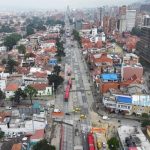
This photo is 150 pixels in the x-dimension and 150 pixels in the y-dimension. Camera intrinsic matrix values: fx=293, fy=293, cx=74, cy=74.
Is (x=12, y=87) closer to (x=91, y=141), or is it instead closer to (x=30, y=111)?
(x=30, y=111)

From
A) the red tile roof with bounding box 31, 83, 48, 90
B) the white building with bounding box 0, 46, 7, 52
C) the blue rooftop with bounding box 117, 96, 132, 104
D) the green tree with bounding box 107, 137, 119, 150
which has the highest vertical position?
the blue rooftop with bounding box 117, 96, 132, 104

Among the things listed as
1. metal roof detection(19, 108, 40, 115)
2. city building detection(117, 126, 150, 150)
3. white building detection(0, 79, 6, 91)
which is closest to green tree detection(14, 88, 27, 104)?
white building detection(0, 79, 6, 91)

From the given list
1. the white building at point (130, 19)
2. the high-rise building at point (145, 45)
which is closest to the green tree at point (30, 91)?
the high-rise building at point (145, 45)

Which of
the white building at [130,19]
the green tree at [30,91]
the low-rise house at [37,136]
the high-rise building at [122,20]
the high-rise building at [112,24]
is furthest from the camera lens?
the high-rise building at [112,24]

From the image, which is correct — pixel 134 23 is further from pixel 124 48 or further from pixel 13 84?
pixel 13 84

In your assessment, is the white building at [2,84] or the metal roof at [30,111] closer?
the metal roof at [30,111]

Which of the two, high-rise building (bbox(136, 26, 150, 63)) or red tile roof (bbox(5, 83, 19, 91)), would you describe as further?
high-rise building (bbox(136, 26, 150, 63))

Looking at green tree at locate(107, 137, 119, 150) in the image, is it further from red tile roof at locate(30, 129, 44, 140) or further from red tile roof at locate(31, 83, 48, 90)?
red tile roof at locate(31, 83, 48, 90)

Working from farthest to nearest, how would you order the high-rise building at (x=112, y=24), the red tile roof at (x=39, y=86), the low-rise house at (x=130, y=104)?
the high-rise building at (x=112, y=24) < the red tile roof at (x=39, y=86) < the low-rise house at (x=130, y=104)

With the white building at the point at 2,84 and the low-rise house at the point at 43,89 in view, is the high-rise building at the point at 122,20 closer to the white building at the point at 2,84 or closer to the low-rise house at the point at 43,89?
the low-rise house at the point at 43,89

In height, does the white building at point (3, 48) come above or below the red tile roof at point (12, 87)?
below
